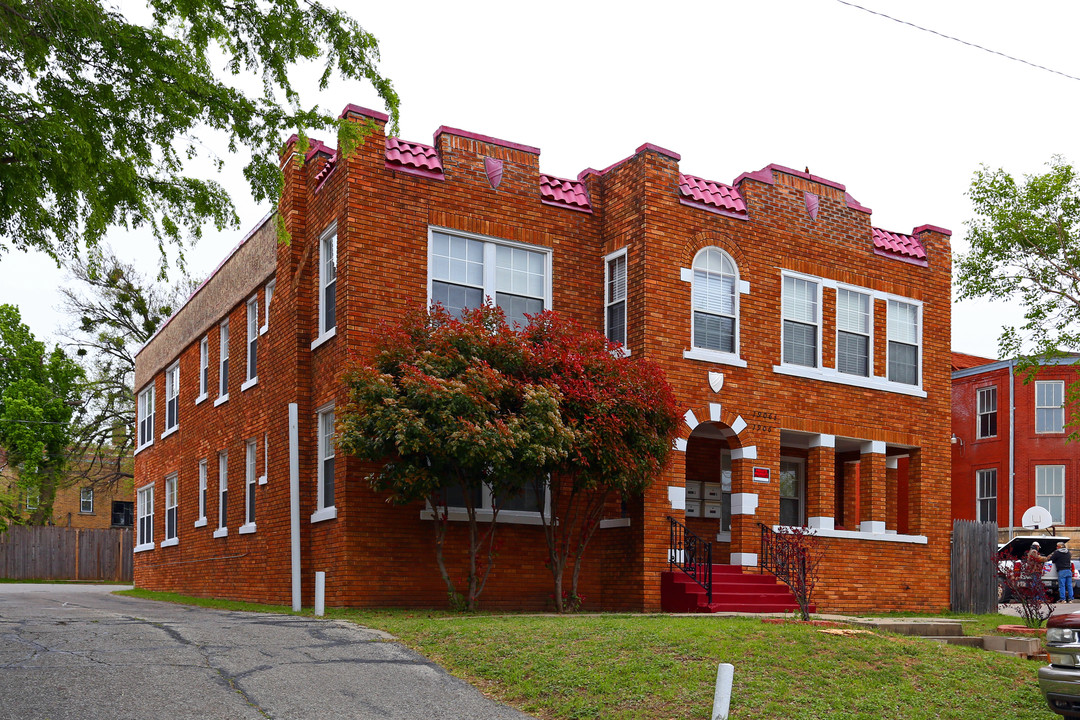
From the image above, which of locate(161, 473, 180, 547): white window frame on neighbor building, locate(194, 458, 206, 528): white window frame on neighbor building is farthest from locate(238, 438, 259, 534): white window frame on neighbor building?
locate(161, 473, 180, 547): white window frame on neighbor building

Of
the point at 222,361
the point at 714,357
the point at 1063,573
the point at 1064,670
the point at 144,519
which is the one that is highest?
the point at 222,361

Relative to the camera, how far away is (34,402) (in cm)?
4350

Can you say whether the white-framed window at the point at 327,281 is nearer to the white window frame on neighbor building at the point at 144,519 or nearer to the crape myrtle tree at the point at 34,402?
the white window frame on neighbor building at the point at 144,519

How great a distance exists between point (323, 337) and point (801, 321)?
8.74 m

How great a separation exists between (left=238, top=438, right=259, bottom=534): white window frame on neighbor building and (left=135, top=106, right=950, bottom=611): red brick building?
70 mm

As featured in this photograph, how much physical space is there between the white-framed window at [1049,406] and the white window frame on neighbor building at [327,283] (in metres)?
30.0

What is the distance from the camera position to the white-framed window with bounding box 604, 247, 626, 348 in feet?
62.3

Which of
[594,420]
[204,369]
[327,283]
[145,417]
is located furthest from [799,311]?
[145,417]

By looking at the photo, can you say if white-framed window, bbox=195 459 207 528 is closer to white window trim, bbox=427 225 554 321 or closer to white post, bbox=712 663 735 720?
white window trim, bbox=427 225 554 321

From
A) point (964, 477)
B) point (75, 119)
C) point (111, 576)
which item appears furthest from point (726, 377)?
point (111, 576)

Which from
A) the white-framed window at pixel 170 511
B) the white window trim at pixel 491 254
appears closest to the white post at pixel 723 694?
the white window trim at pixel 491 254

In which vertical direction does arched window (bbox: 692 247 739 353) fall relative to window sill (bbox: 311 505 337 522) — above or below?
above

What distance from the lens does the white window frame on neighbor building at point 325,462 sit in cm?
A: 1786

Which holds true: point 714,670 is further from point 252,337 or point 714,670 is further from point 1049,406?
point 1049,406
